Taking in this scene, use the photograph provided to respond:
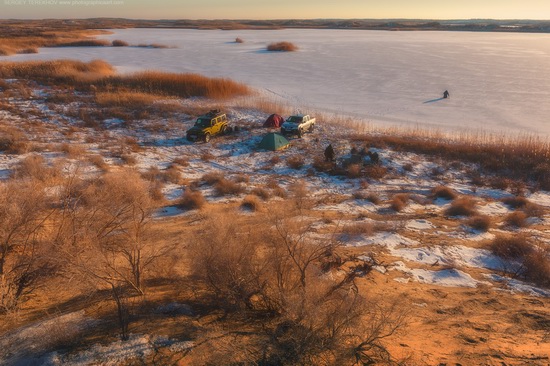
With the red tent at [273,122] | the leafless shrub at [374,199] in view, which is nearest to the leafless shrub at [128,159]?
the red tent at [273,122]

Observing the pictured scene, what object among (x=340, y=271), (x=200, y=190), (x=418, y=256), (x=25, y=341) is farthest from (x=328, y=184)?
(x=25, y=341)

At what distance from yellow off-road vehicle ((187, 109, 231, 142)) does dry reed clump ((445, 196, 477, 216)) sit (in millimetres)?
12822

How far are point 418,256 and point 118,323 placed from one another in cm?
835

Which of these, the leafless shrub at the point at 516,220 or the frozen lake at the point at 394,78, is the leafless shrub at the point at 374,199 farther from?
the frozen lake at the point at 394,78

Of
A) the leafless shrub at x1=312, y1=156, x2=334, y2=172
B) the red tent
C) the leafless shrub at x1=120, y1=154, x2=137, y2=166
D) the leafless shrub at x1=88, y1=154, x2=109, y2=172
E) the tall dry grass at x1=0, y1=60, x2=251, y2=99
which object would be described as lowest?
the leafless shrub at x1=312, y1=156, x2=334, y2=172

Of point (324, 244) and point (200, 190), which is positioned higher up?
point (324, 244)

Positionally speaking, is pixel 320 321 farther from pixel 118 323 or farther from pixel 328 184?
pixel 328 184

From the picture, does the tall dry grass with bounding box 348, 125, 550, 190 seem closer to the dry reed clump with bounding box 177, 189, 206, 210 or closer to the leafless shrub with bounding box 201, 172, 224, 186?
the leafless shrub with bounding box 201, 172, 224, 186

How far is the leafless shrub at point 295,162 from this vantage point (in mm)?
19573

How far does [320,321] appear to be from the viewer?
20.3ft

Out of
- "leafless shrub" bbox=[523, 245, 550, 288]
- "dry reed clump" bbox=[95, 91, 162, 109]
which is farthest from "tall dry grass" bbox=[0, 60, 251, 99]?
"leafless shrub" bbox=[523, 245, 550, 288]

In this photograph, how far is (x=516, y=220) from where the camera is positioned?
14.3 metres

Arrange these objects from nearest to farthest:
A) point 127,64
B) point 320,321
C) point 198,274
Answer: point 320,321, point 198,274, point 127,64

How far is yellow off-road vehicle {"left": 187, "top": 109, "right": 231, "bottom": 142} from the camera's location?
73.6 ft
